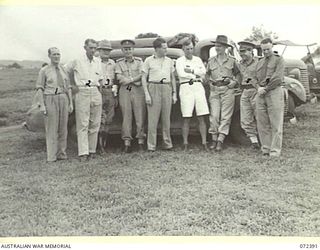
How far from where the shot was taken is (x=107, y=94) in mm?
3557

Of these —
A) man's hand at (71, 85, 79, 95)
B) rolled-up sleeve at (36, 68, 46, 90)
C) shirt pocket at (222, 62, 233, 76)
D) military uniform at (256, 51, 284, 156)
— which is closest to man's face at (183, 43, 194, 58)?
shirt pocket at (222, 62, 233, 76)

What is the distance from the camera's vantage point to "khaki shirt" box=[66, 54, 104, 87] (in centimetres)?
331

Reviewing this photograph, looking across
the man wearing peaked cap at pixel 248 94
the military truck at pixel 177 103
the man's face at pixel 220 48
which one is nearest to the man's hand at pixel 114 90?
the military truck at pixel 177 103

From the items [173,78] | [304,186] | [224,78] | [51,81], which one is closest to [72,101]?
[51,81]

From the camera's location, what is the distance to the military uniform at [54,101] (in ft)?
10.8

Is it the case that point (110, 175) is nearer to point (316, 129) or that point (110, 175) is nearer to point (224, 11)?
point (224, 11)

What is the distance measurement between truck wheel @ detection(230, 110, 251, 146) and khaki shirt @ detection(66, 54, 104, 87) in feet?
3.15

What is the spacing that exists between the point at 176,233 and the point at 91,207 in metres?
0.44

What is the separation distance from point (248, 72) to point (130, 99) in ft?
2.55

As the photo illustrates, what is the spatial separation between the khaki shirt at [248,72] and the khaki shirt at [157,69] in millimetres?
478

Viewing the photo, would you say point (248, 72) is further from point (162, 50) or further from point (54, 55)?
point (54, 55)

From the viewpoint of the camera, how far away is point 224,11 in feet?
9.74

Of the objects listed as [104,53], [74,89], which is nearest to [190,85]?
[104,53]

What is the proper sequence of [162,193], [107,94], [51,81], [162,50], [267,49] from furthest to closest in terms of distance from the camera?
[107,94], [162,50], [51,81], [267,49], [162,193]
